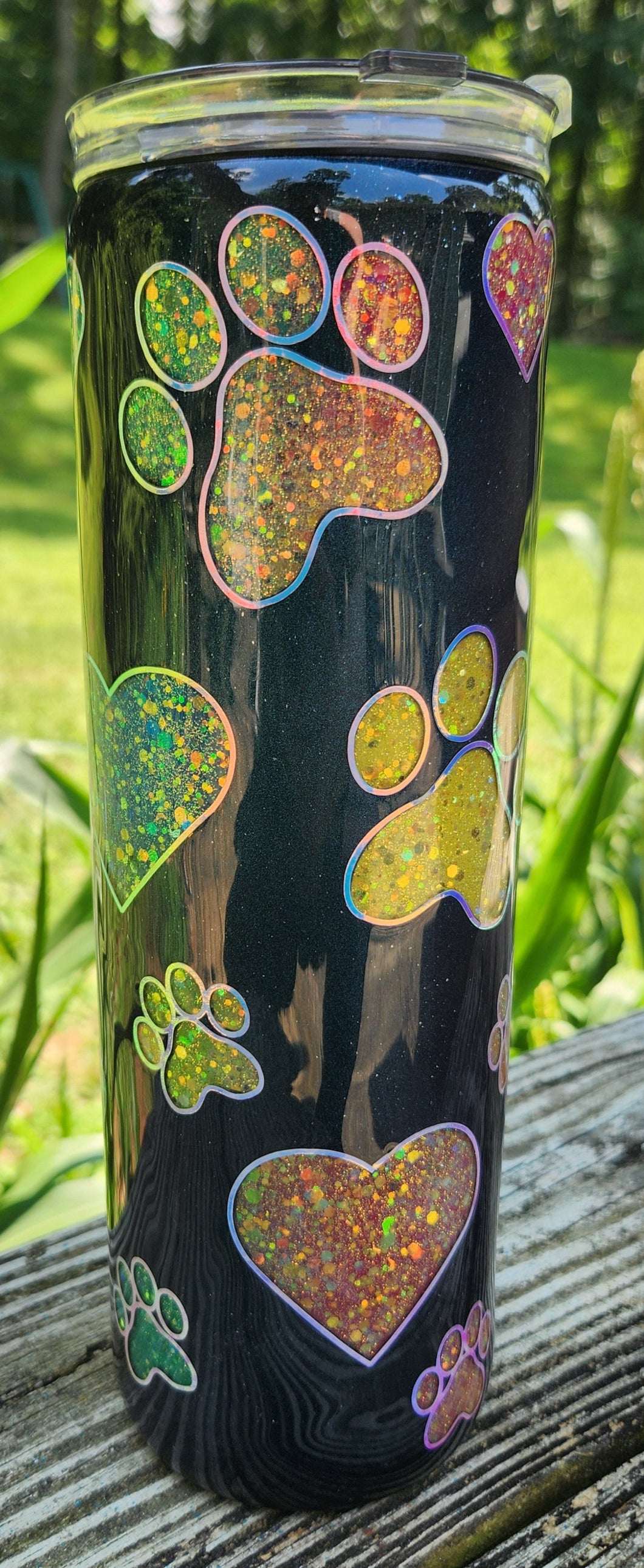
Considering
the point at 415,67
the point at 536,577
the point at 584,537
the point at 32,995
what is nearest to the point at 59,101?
the point at 536,577

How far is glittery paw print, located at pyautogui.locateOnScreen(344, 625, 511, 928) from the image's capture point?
433 mm

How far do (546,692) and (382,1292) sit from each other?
120 inches

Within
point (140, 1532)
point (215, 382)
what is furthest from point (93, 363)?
point (140, 1532)

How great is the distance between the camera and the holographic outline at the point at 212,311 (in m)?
0.40

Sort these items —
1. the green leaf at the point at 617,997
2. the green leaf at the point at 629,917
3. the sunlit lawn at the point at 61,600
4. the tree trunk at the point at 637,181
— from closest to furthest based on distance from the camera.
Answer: the green leaf at the point at 617,997 → the green leaf at the point at 629,917 → the sunlit lawn at the point at 61,600 → the tree trunk at the point at 637,181

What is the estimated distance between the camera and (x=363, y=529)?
41 cm

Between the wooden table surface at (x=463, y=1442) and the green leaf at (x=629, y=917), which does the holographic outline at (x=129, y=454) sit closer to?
the wooden table surface at (x=463, y=1442)

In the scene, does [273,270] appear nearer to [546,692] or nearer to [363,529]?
[363,529]

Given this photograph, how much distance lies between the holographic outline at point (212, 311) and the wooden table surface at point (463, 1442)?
45 cm

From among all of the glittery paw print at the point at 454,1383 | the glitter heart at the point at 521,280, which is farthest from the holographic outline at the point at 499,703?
the glittery paw print at the point at 454,1383

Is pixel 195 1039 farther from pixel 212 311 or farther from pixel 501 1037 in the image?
pixel 212 311

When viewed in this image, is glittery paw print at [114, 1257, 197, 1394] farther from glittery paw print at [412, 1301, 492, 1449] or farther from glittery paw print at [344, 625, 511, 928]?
glittery paw print at [344, 625, 511, 928]

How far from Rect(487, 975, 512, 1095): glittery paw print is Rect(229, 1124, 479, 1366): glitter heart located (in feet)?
0.12

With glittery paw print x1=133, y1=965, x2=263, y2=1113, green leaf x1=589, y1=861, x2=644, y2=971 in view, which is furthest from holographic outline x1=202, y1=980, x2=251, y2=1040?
green leaf x1=589, y1=861, x2=644, y2=971
